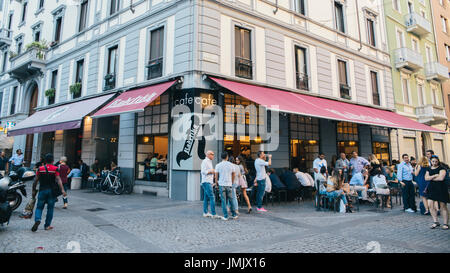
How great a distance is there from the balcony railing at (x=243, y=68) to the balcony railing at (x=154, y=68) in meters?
3.22

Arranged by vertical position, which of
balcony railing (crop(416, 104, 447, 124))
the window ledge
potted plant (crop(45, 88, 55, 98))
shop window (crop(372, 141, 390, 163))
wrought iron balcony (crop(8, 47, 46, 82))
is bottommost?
shop window (crop(372, 141, 390, 163))

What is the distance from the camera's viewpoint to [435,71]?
20.8 m

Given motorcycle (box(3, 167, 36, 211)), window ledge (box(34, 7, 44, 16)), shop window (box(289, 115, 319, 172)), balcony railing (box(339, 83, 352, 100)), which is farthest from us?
window ledge (box(34, 7, 44, 16))

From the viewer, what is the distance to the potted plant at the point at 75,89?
1486 centimetres

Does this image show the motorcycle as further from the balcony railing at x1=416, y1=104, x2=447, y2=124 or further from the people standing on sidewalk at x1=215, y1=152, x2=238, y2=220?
the balcony railing at x1=416, y1=104, x2=447, y2=124

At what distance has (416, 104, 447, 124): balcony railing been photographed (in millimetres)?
18847

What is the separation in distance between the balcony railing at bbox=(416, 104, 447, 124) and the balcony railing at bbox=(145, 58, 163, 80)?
18.9 metres

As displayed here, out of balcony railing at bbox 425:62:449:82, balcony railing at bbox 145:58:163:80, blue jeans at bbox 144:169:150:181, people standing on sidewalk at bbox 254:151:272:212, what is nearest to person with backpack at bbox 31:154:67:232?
people standing on sidewalk at bbox 254:151:272:212

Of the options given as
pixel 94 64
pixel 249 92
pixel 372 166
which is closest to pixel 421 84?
pixel 372 166

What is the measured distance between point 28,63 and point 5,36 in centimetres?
945

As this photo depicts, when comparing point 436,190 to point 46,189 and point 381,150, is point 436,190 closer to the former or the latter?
point 46,189

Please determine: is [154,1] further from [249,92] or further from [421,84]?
[421,84]

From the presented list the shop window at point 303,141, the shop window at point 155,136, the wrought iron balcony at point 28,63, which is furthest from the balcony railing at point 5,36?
the shop window at point 303,141

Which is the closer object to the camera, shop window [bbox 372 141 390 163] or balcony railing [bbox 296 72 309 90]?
balcony railing [bbox 296 72 309 90]
